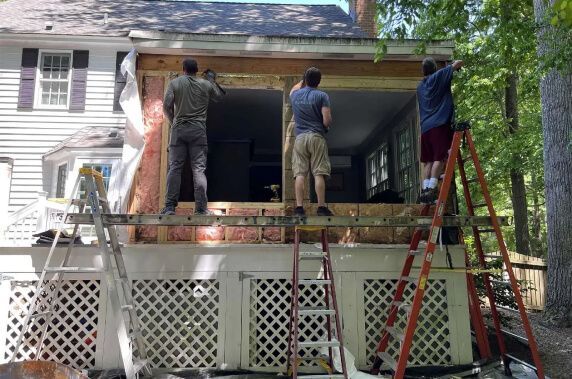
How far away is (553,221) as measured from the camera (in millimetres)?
6867

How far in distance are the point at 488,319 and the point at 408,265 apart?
3553mm

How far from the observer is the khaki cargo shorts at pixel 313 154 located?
426 centimetres

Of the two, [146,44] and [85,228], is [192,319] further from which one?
[85,228]

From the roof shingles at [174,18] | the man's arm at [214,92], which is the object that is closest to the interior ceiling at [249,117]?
the man's arm at [214,92]

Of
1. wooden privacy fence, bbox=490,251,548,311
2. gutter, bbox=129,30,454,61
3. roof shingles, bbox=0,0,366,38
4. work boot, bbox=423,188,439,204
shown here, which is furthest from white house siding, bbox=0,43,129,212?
wooden privacy fence, bbox=490,251,548,311

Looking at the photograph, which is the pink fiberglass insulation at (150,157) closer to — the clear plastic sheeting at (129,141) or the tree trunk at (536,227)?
the clear plastic sheeting at (129,141)

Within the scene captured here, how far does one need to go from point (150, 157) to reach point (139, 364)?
237cm

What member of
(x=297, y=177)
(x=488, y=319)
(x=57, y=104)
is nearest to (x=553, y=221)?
(x=488, y=319)

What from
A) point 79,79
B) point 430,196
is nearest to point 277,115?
point 430,196

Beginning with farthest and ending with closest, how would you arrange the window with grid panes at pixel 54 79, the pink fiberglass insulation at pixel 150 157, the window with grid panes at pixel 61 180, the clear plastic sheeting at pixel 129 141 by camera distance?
the window with grid panes at pixel 54 79, the window with grid panes at pixel 61 180, the pink fiberglass insulation at pixel 150 157, the clear plastic sheeting at pixel 129 141

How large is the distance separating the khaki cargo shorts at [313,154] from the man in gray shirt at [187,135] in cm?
96

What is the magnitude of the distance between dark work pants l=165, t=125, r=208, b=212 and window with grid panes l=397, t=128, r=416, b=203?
3.25 metres

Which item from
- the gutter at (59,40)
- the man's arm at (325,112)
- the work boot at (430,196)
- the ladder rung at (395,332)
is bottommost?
the ladder rung at (395,332)

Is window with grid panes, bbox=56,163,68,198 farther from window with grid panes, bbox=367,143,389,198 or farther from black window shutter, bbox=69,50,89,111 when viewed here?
window with grid panes, bbox=367,143,389,198
